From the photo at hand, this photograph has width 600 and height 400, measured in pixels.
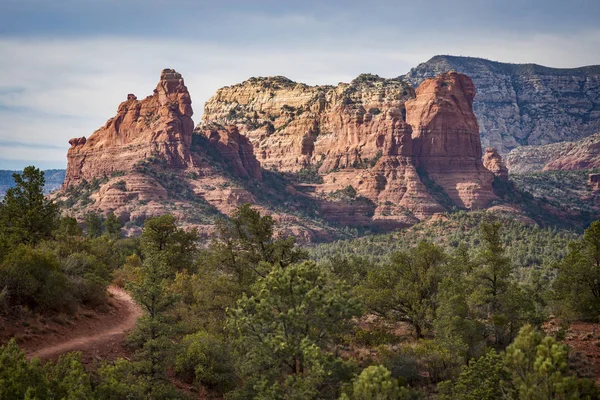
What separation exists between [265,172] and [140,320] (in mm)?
165185

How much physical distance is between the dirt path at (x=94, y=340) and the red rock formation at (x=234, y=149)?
139 metres

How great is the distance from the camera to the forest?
23263 mm

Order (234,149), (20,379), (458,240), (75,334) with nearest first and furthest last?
(20,379)
(75,334)
(458,240)
(234,149)

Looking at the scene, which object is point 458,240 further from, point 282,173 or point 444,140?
point 282,173

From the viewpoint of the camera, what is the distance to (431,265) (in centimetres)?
4397

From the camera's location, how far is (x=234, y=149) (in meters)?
179

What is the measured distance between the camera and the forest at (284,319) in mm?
23263

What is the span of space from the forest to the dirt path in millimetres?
988

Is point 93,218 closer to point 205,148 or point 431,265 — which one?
point 431,265

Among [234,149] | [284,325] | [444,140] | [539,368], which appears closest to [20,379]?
[284,325]

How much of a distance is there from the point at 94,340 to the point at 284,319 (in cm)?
1026

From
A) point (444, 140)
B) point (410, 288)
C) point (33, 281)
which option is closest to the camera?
point (33, 281)

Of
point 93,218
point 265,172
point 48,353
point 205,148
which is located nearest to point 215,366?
point 48,353

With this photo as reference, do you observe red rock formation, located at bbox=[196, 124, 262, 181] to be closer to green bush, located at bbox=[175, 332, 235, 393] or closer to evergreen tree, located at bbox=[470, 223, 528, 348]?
evergreen tree, located at bbox=[470, 223, 528, 348]
